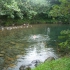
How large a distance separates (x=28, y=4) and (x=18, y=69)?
3726 centimetres

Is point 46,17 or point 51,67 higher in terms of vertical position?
point 51,67

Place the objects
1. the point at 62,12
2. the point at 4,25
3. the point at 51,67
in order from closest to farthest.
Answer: the point at 51,67 → the point at 62,12 → the point at 4,25

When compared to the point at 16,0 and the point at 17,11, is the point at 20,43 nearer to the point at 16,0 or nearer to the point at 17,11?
the point at 17,11

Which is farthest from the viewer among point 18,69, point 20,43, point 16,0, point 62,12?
point 16,0

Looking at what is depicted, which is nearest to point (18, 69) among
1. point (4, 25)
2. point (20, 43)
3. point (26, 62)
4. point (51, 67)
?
point (26, 62)

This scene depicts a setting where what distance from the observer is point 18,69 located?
1573 cm

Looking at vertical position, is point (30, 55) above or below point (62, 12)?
below

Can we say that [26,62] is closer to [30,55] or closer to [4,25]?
[30,55]

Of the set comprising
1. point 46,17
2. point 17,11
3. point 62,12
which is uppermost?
point 62,12

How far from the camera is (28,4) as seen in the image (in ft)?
169

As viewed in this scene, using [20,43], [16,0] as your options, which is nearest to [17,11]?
[16,0]

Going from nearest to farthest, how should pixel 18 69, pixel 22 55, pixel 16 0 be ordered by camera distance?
1. pixel 18 69
2. pixel 22 55
3. pixel 16 0

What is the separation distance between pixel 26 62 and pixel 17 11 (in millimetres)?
29252

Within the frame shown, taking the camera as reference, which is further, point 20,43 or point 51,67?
point 20,43
